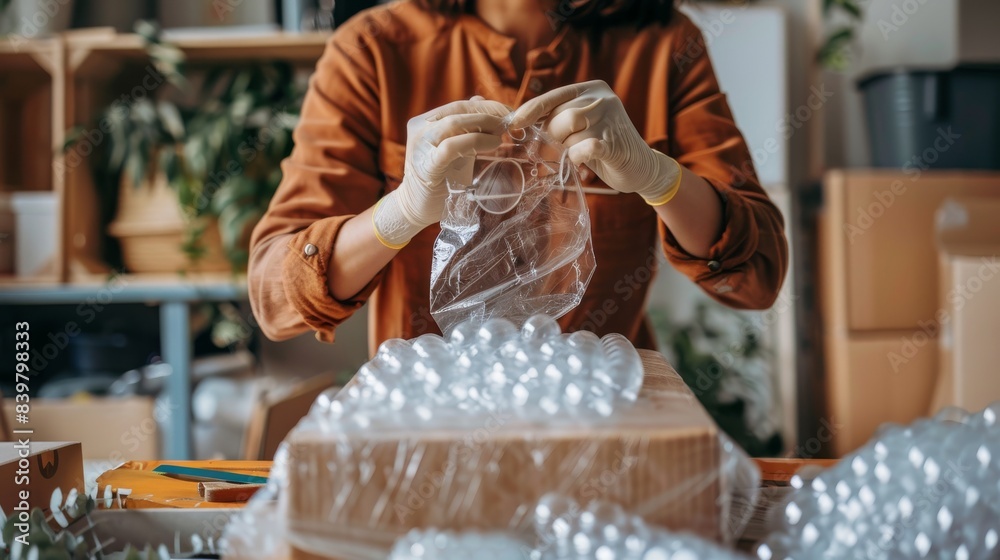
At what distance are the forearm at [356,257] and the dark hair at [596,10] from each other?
36 centimetres

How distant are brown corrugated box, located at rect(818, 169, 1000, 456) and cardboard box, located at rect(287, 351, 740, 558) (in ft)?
5.99

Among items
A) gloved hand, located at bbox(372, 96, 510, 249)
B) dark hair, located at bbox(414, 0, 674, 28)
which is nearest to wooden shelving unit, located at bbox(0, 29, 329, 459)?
dark hair, located at bbox(414, 0, 674, 28)

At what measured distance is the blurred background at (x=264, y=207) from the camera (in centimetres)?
191

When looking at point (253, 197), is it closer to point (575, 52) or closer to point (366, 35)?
point (366, 35)

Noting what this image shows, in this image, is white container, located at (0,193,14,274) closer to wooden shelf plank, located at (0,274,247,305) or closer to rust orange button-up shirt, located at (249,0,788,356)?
wooden shelf plank, located at (0,274,247,305)

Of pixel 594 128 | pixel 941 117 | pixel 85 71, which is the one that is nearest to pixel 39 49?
pixel 85 71

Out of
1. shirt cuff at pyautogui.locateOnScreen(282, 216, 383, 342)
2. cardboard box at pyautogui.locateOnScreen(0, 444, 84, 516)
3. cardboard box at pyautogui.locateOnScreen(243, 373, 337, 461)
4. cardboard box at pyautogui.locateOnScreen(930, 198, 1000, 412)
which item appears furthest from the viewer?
cardboard box at pyautogui.locateOnScreen(930, 198, 1000, 412)

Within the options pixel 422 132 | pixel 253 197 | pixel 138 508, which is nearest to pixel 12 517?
pixel 138 508

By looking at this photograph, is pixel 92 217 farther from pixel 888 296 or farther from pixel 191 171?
pixel 888 296

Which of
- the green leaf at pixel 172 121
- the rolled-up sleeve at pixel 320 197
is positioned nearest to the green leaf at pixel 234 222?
the green leaf at pixel 172 121

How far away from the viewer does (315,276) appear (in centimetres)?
88

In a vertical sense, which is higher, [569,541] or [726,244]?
[726,244]

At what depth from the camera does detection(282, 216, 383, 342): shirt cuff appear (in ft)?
2.89

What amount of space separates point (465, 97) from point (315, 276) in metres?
0.34
